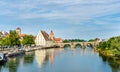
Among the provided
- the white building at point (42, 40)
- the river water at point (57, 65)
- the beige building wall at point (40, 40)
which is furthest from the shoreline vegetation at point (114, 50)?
the beige building wall at point (40, 40)

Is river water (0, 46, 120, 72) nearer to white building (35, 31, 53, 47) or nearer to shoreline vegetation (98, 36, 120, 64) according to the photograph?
shoreline vegetation (98, 36, 120, 64)

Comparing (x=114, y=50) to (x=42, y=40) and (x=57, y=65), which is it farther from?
(x=42, y=40)

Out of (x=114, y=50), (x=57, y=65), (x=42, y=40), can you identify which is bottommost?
(x=57, y=65)

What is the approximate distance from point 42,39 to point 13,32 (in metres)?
79.9

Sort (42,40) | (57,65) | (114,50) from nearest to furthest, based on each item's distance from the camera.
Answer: (57,65) < (114,50) < (42,40)

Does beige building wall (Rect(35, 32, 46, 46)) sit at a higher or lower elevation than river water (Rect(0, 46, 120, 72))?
higher

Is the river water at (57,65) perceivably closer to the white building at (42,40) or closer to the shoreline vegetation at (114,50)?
the shoreline vegetation at (114,50)

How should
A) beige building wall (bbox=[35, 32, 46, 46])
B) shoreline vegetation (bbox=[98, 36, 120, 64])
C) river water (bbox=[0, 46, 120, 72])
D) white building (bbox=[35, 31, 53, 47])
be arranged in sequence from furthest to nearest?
beige building wall (bbox=[35, 32, 46, 46]) < white building (bbox=[35, 31, 53, 47]) < shoreline vegetation (bbox=[98, 36, 120, 64]) < river water (bbox=[0, 46, 120, 72])

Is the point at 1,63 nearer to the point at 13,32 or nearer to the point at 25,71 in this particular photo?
the point at 25,71

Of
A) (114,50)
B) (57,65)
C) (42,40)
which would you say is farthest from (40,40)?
(57,65)

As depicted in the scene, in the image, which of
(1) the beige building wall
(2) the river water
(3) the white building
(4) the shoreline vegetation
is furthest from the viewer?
(1) the beige building wall

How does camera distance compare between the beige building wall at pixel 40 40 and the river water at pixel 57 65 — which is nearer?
the river water at pixel 57 65

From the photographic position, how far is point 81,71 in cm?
4556

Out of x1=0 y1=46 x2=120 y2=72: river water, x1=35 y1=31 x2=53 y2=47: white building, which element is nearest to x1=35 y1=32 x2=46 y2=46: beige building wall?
x1=35 y1=31 x2=53 y2=47: white building
